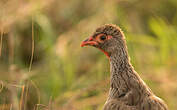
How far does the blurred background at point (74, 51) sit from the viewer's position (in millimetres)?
6793

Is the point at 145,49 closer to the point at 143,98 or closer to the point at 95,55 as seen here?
the point at 95,55

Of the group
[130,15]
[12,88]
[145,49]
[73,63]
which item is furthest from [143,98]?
[130,15]

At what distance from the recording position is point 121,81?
183 inches

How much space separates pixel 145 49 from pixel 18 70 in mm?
2140

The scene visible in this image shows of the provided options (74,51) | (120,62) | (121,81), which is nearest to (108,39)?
(120,62)

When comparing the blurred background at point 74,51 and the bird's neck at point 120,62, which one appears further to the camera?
the blurred background at point 74,51

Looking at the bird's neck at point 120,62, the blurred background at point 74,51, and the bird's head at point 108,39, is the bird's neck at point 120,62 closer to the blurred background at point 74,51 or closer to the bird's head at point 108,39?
the bird's head at point 108,39

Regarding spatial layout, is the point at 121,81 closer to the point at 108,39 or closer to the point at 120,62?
the point at 120,62

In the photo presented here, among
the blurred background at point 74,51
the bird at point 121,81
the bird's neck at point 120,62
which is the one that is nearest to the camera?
the bird at point 121,81

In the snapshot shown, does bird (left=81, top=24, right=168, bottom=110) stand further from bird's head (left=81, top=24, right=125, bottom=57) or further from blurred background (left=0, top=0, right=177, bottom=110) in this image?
blurred background (left=0, top=0, right=177, bottom=110)

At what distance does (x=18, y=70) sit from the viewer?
6.90 metres

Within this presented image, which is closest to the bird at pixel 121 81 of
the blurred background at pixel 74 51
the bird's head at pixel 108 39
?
the bird's head at pixel 108 39

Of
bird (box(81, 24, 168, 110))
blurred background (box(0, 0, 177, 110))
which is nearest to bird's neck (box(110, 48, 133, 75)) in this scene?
bird (box(81, 24, 168, 110))

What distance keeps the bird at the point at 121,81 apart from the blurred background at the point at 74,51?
120 cm
